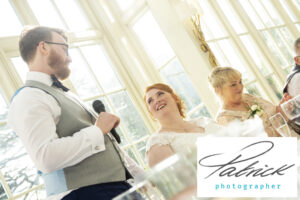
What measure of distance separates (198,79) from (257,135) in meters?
2.53

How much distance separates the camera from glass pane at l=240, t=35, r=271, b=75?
11.7 feet

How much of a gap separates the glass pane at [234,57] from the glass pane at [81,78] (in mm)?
1580

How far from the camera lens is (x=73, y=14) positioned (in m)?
3.31

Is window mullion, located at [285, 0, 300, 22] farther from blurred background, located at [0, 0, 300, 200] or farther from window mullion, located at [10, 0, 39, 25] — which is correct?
window mullion, located at [10, 0, 39, 25]

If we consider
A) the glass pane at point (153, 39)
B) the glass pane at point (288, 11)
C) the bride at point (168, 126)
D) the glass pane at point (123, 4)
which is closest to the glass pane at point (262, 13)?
the glass pane at point (288, 11)

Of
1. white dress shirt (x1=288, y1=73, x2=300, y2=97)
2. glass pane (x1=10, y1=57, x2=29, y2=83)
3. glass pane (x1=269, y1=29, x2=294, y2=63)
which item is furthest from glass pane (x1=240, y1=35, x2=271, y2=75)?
glass pane (x1=10, y1=57, x2=29, y2=83)

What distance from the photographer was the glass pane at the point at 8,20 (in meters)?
2.66

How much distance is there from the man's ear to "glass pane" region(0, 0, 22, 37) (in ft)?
5.63

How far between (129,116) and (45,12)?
1.46 metres

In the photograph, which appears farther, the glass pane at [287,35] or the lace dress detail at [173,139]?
the glass pane at [287,35]

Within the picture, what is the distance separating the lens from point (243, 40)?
3.64 metres

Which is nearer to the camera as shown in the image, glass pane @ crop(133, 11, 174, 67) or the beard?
the beard

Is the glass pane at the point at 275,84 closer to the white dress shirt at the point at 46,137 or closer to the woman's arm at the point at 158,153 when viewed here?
the woman's arm at the point at 158,153

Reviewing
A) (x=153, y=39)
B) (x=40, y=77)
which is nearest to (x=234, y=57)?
(x=153, y=39)
